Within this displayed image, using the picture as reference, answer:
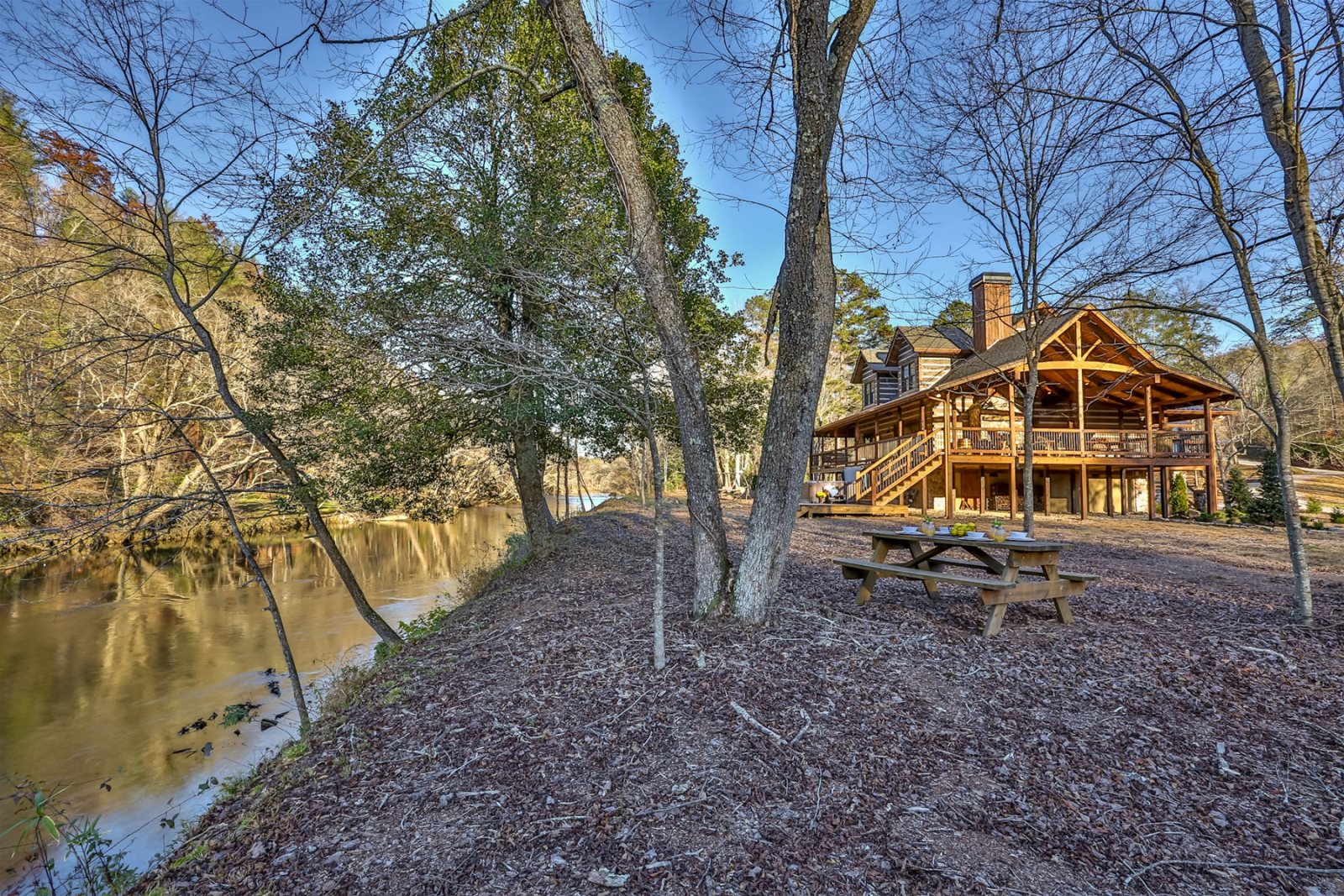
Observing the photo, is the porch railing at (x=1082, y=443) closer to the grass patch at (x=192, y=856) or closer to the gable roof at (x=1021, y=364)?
the gable roof at (x=1021, y=364)

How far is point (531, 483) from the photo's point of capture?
33.1 ft

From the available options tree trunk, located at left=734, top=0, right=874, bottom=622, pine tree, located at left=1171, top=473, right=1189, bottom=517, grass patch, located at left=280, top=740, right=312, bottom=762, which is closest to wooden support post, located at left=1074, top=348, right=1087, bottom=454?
pine tree, located at left=1171, top=473, right=1189, bottom=517

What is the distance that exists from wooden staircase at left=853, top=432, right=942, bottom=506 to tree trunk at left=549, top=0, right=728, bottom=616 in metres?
12.7

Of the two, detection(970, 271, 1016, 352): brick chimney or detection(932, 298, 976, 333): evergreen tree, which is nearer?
detection(932, 298, 976, 333): evergreen tree

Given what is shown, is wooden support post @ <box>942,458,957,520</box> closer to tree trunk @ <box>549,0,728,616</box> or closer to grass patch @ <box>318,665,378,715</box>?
tree trunk @ <box>549,0,728,616</box>

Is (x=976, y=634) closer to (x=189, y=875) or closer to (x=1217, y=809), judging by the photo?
(x=1217, y=809)

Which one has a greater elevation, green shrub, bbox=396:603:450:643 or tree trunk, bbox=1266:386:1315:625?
tree trunk, bbox=1266:386:1315:625

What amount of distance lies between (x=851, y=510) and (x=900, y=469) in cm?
222

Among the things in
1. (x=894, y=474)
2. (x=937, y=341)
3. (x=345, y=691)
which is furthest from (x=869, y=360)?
(x=345, y=691)

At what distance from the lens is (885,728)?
3.16 m

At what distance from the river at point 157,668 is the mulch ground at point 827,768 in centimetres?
224

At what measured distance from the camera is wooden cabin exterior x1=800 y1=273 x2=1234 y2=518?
15.8 meters

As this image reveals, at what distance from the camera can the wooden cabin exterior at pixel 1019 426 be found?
15828mm

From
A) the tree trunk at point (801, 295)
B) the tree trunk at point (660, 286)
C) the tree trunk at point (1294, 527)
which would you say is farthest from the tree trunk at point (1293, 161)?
the tree trunk at point (660, 286)
